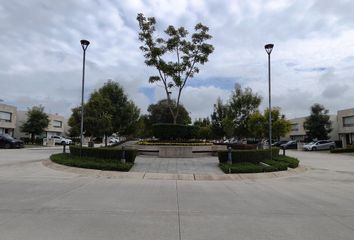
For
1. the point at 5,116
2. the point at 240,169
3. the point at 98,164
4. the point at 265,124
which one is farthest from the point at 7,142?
the point at 240,169

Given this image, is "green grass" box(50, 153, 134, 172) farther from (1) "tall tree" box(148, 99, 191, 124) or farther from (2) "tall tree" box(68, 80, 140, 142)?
(1) "tall tree" box(148, 99, 191, 124)

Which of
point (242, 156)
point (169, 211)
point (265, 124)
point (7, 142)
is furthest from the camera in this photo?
point (265, 124)

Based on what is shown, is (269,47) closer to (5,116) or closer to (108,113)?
(108,113)

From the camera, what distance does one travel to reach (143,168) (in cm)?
1766

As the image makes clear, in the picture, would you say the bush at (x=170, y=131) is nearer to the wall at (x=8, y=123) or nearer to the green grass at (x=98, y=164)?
the green grass at (x=98, y=164)

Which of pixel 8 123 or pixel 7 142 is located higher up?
pixel 8 123

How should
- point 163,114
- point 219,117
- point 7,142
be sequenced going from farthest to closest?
point 163,114 < point 219,117 < point 7,142

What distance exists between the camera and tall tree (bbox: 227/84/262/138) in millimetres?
48094

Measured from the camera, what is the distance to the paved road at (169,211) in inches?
237

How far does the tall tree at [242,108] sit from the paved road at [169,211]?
3558 cm

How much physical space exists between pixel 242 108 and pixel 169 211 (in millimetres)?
41737

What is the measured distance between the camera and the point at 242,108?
48.4m

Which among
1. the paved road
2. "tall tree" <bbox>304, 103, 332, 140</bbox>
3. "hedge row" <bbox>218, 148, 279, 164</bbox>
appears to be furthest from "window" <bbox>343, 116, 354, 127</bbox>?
the paved road

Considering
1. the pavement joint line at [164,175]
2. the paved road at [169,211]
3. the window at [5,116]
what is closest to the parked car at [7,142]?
the window at [5,116]
